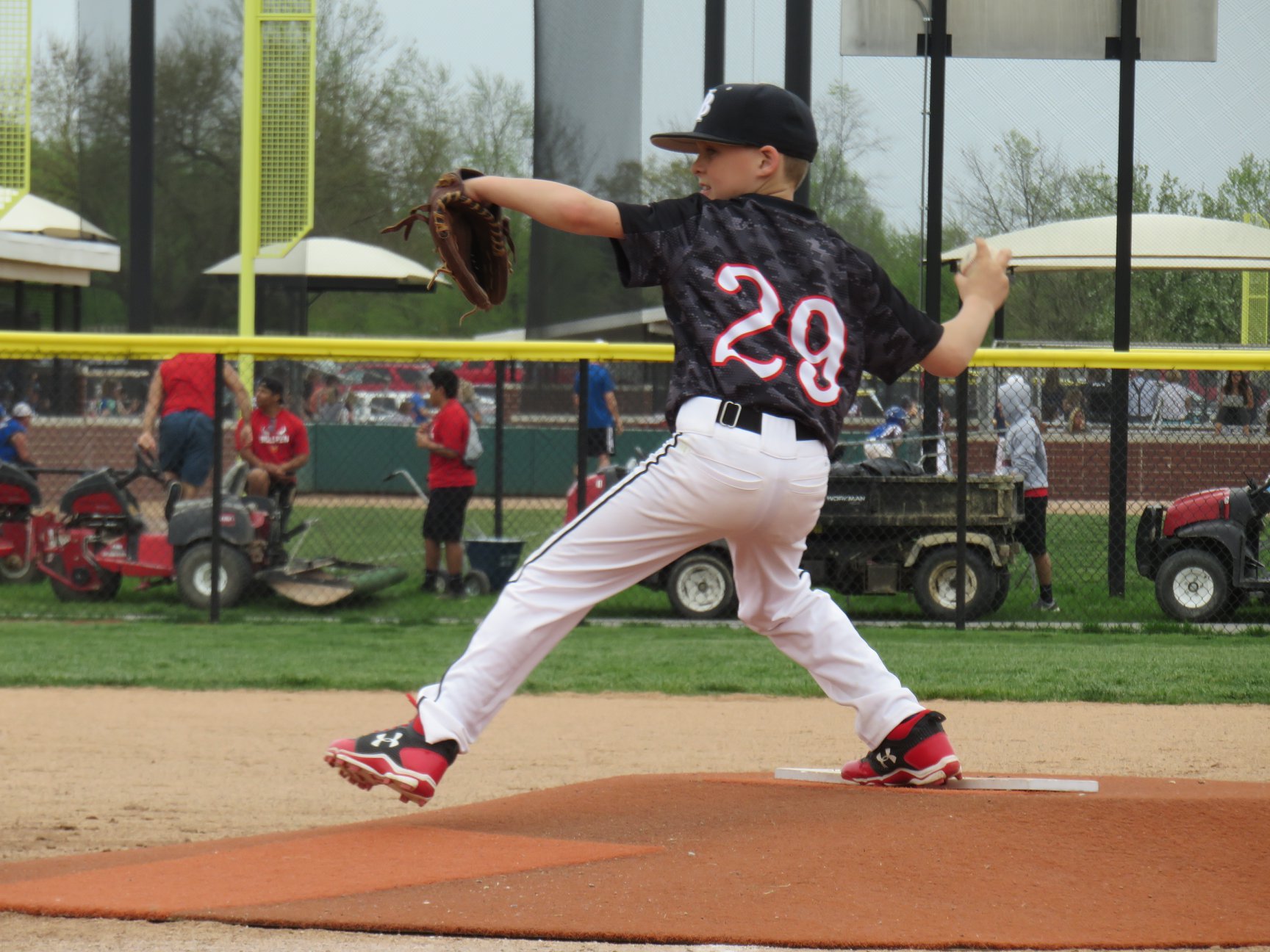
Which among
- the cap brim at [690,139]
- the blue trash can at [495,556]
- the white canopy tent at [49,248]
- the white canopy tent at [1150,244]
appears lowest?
the blue trash can at [495,556]

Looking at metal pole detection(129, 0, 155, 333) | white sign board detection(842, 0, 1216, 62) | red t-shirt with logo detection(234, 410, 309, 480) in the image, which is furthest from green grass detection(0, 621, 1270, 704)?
metal pole detection(129, 0, 155, 333)

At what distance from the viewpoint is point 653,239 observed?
3.31 metres

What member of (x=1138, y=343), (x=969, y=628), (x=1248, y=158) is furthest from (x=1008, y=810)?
(x=1248, y=158)

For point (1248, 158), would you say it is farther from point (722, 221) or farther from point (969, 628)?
point (722, 221)

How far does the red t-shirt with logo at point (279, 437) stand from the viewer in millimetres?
9859

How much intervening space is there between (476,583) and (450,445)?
95cm

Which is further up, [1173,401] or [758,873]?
[1173,401]

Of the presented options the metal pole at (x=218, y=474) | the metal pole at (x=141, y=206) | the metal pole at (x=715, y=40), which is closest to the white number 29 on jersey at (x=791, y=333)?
the metal pole at (x=218, y=474)

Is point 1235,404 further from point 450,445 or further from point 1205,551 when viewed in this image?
point 450,445

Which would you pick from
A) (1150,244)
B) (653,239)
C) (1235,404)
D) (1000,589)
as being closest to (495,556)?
(1000,589)

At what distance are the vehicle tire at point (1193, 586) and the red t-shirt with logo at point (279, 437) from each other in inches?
222

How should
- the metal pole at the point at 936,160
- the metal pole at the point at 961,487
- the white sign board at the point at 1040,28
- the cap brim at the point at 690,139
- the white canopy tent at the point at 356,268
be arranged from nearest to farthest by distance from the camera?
the cap brim at the point at 690,139 < the metal pole at the point at 961,487 < the metal pole at the point at 936,160 < the white sign board at the point at 1040,28 < the white canopy tent at the point at 356,268

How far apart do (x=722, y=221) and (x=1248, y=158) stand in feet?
32.6

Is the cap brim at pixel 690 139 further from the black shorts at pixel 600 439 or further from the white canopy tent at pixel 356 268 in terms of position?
the white canopy tent at pixel 356 268
